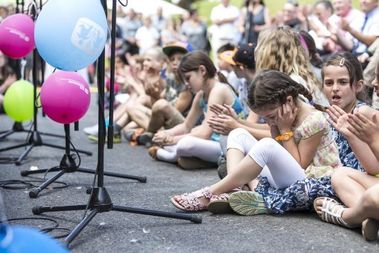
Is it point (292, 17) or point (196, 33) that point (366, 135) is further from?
point (196, 33)

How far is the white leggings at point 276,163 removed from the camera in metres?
2.93

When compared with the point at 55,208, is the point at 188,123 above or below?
below

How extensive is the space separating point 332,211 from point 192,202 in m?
0.72

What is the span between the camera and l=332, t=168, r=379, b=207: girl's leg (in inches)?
106

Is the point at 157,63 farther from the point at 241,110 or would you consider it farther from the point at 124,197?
the point at 124,197

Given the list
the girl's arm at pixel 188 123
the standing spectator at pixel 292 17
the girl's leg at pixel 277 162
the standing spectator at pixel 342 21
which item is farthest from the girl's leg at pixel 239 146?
the standing spectator at pixel 292 17

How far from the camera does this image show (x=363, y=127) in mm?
2531

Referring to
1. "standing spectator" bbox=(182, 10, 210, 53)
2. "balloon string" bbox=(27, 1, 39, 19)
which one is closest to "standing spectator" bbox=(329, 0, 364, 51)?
"balloon string" bbox=(27, 1, 39, 19)

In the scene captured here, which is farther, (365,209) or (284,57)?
(284,57)

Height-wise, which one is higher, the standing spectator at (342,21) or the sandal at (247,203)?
the standing spectator at (342,21)

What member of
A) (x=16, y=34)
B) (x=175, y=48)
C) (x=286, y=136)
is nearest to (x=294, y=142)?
(x=286, y=136)

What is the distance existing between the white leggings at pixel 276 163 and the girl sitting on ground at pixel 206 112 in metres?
1.17

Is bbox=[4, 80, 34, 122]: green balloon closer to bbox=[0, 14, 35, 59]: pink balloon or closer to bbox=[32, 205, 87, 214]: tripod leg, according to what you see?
bbox=[0, 14, 35, 59]: pink balloon

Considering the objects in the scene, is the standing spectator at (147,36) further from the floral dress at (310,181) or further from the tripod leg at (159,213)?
the tripod leg at (159,213)
